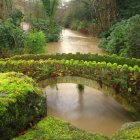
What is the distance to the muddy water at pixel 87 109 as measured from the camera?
796 centimetres

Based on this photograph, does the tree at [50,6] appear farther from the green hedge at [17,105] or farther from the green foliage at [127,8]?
the green hedge at [17,105]

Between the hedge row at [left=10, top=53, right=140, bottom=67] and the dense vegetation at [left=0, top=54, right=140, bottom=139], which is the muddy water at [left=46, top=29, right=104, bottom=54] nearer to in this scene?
the hedge row at [left=10, top=53, right=140, bottom=67]

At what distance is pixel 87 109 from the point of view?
29.4ft

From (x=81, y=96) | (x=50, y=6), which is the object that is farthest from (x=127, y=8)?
(x=81, y=96)

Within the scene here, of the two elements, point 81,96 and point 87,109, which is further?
point 81,96

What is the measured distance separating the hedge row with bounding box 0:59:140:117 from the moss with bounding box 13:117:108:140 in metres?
2.68

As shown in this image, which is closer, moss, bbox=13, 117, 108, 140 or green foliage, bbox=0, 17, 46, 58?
moss, bbox=13, 117, 108, 140

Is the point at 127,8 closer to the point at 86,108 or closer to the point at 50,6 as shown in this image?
the point at 50,6

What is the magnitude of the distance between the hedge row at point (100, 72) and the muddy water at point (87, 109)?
62 centimetres

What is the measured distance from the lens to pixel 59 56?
1074 centimetres

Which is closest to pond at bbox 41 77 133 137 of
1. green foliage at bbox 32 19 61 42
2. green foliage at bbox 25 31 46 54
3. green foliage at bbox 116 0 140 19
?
green foliage at bbox 25 31 46 54

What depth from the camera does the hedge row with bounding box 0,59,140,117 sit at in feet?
25.1

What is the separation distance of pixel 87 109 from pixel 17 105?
4.06 meters

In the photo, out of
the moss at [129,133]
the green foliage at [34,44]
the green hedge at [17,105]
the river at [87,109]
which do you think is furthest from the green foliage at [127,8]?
the moss at [129,133]
